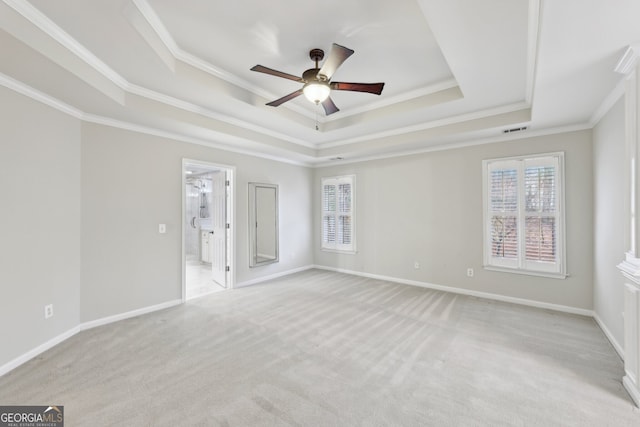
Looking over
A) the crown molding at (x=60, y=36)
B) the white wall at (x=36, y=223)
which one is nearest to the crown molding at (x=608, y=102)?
the crown molding at (x=60, y=36)

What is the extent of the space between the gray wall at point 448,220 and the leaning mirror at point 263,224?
1449 millimetres

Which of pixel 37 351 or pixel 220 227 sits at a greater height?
pixel 220 227

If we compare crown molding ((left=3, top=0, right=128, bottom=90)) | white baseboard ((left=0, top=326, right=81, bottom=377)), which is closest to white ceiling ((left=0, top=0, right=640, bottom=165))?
crown molding ((left=3, top=0, right=128, bottom=90))

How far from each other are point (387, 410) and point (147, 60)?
138 inches

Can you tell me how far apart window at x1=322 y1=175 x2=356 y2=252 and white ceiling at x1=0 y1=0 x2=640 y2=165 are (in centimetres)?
215

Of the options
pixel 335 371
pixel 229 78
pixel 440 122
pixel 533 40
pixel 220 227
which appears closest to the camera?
pixel 533 40

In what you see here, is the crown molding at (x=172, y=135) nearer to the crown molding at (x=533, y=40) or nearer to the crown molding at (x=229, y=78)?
the crown molding at (x=229, y=78)

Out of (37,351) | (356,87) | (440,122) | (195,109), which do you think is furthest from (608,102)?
(37,351)

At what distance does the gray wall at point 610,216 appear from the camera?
272 centimetres

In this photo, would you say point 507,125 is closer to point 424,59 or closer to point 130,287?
point 424,59

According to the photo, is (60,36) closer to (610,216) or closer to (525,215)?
(610,216)

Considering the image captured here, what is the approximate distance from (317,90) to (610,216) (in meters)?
3.41

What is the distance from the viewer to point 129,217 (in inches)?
144

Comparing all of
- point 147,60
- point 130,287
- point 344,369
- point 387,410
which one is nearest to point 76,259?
point 130,287
